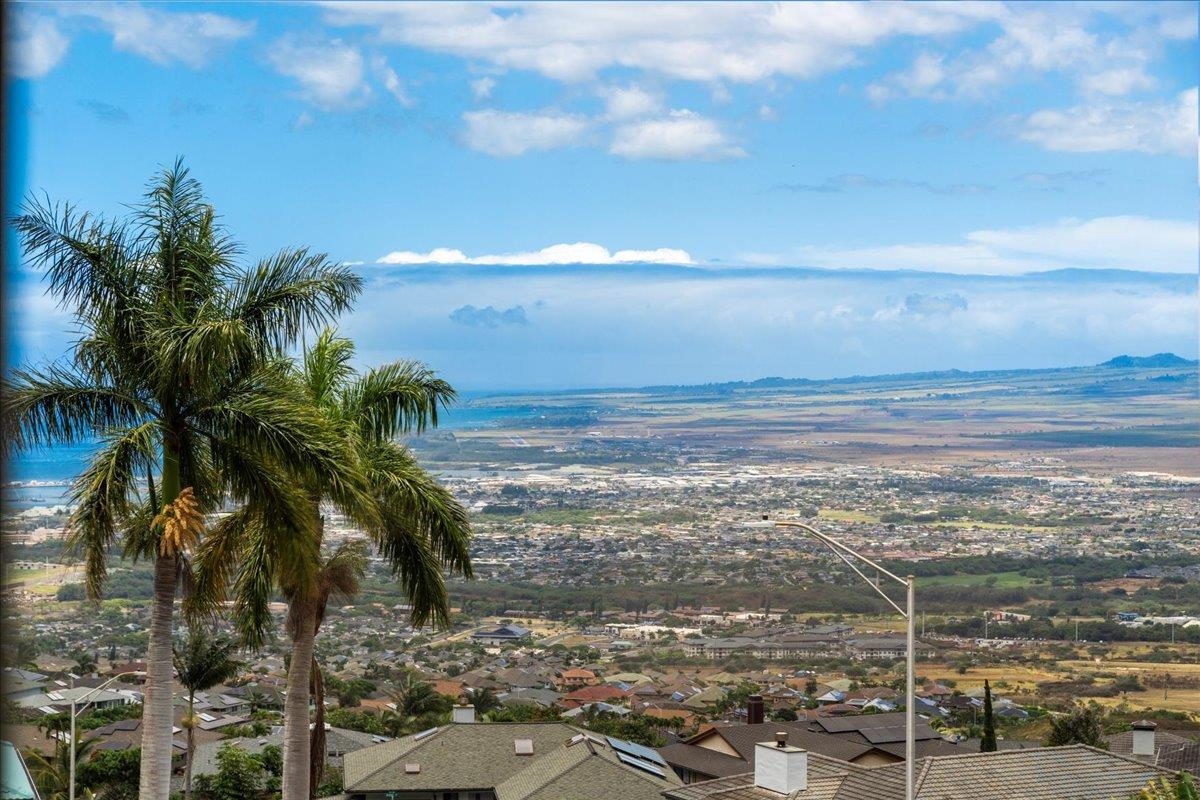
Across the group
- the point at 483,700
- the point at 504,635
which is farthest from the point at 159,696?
the point at 504,635

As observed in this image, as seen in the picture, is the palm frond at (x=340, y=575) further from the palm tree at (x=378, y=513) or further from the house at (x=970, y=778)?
the house at (x=970, y=778)

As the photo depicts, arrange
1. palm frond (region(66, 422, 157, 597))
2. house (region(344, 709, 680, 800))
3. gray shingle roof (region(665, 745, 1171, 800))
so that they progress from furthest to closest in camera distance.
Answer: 1. house (region(344, 709, 680, 800))
2. gray shingle roof (region(665, 745, 1171, 800))
3. palm frond (region(66, 422, 157, 597))

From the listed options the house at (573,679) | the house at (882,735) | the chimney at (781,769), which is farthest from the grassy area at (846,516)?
Result: the chimney at (781,769)

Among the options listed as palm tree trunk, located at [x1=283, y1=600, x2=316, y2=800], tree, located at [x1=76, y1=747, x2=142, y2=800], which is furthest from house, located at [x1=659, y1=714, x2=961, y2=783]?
palm tree trunk, located at [x1=283, y1=600, x2=316, y2=800]

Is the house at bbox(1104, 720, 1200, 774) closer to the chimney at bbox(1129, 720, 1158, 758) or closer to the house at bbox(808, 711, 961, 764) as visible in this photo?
the chimney at bbox(1129, 720, 1158, 758)

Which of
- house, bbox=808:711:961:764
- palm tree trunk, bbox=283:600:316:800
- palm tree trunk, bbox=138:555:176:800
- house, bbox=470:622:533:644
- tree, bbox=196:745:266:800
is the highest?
palm tree trunk, bbox=138:555:176:800
